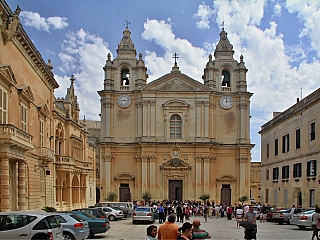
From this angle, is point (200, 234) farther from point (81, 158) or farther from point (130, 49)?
point (130, 49)

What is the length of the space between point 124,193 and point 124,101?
1031 cm

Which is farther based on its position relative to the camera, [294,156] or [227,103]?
[227,103]

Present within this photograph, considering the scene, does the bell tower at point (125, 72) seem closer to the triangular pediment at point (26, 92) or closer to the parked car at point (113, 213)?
the parked car at point (113, 213)

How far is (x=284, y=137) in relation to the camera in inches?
1620

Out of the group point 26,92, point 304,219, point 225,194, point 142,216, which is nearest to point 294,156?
point 304,219

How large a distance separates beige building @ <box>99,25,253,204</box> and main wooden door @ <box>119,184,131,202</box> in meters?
0.11

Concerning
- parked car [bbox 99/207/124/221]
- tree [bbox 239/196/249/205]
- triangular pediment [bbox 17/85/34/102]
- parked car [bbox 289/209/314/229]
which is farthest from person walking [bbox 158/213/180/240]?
tree [bbox 239/196/249/205]

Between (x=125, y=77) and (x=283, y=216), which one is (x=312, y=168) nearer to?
(x=283, y=216)

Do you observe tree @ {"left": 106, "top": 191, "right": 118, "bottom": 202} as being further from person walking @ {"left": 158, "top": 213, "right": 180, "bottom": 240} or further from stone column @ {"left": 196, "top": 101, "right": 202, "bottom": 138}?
person walking @ {"left": 158, "top": 213, "right": 180, "bottom": 240}

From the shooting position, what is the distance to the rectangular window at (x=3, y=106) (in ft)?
64.6

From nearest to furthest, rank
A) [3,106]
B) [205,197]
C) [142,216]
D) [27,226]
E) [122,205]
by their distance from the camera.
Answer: [27,226], [3,106], [142,216], [122,205], [205,197]

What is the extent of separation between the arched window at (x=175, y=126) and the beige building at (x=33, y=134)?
12.9m

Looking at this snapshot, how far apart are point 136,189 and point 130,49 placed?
1623cm

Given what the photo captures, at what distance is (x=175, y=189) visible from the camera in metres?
52.5
